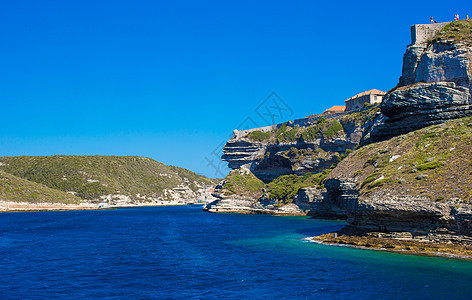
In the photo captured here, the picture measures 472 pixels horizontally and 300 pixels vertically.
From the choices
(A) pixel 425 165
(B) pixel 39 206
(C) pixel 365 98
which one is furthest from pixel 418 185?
(B) pixel 39 206

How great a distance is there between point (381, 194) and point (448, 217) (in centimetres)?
613

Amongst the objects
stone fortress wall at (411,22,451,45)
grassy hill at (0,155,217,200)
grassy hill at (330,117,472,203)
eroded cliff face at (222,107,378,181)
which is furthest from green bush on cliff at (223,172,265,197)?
grassy hill at (0,155,217,200)

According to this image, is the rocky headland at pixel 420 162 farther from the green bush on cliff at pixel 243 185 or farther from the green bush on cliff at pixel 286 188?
the green bush on cliff at pixel 243 185

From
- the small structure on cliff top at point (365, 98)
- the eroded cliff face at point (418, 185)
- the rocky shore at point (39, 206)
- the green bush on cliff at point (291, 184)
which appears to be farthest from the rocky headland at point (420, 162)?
the rocky shore at point (39, 206)

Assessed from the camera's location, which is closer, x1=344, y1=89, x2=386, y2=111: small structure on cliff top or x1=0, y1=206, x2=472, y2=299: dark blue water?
x1=0, y1=206, x2=472, y2=299: dark blue water

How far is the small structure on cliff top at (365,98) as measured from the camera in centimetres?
10619

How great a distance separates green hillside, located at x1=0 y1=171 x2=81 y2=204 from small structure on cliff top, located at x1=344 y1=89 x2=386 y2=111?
340 feet

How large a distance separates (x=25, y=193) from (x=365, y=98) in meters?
114

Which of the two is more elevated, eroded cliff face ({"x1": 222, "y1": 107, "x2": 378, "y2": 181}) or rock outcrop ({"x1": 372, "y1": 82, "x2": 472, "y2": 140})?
eroded cliff face ({"x1": 222, "y1": 107, "x2": 378, "y2": 181})

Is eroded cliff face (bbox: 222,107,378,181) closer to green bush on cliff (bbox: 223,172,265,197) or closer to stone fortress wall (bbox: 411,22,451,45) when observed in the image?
green bush on cliff (bbox: 223,172,265,197)

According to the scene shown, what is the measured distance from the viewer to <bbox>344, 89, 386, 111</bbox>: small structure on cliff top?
348 feet

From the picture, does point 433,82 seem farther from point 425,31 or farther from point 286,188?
point 286,188

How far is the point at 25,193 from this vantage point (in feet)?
424

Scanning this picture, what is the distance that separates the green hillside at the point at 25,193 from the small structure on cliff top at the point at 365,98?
340 ft
